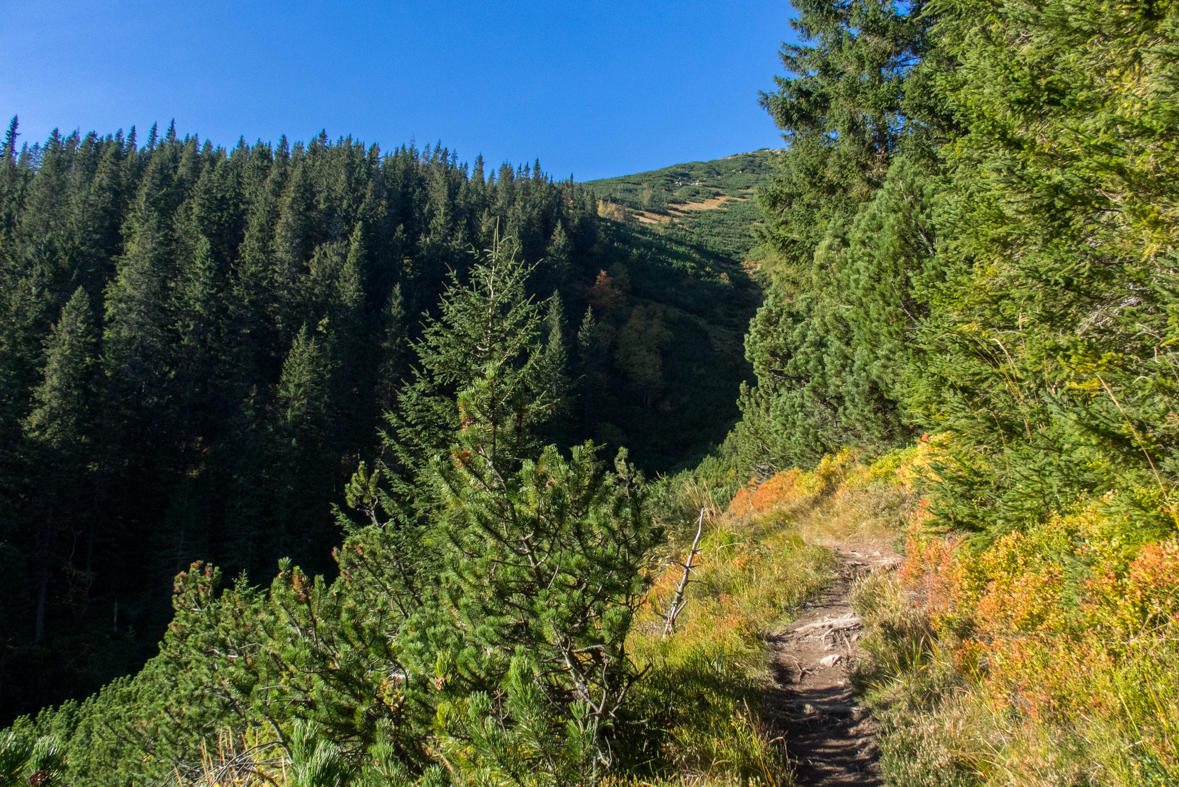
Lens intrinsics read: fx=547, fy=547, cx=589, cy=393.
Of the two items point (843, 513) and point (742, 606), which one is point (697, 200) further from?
point (742, 606)

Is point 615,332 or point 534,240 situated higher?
point 534,240

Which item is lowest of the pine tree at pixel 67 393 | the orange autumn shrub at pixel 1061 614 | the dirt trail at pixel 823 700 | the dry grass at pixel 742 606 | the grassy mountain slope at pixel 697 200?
the dirt trail at pixel 823 700

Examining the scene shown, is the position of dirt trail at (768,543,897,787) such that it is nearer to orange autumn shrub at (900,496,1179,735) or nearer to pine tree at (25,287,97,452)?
orange autumn shrub at (900,496,1179,735)

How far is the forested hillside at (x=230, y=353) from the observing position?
27.3 metres

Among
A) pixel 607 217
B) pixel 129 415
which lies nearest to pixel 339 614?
pixel 129 415

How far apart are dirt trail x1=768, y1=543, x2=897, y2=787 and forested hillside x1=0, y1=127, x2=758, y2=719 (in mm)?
4207

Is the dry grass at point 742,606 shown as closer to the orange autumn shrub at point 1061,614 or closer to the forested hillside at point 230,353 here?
the orange autumn shrub at point 1061,614

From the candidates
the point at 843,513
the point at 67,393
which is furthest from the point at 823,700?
the point at 67,393

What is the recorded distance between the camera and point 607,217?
107125mm

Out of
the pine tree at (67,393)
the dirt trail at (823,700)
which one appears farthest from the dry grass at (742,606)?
the pine tree at (67,393)

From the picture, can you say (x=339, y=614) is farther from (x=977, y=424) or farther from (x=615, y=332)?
(x=615, y=332)

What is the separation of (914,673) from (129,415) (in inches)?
1624

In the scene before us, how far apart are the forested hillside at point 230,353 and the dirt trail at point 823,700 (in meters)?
4.21

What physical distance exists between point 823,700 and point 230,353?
45536 millimetres
